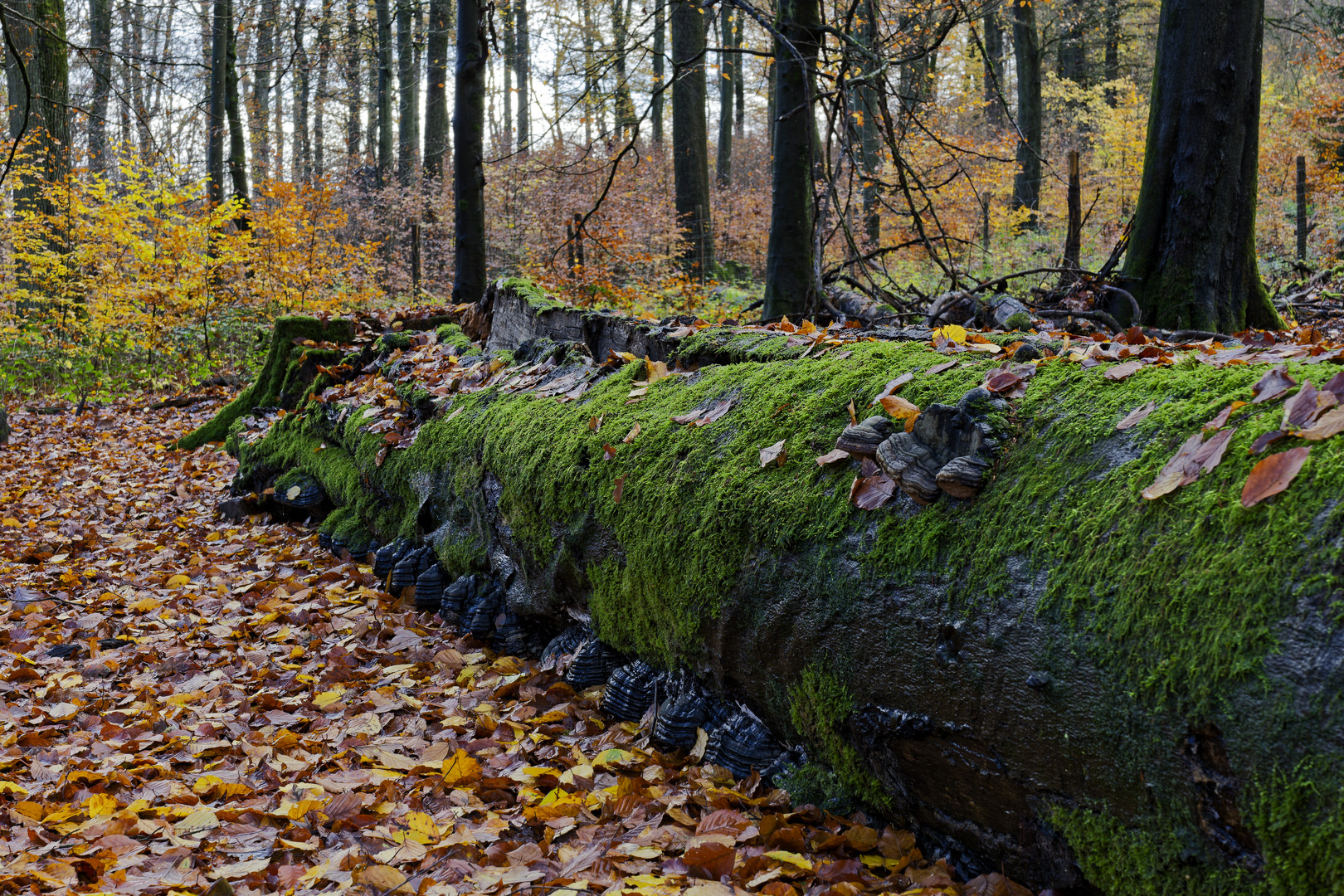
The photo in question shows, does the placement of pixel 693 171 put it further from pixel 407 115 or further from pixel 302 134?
pixel 302 134

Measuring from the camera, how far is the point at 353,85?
22.1m

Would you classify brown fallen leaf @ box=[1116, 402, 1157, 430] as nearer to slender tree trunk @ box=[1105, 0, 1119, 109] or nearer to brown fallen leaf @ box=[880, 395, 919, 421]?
brown fallen leaf @ box=[880, 395, 919, 421]

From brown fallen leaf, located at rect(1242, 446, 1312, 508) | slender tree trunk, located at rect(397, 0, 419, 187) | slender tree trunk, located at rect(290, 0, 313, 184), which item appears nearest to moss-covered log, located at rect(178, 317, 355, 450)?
brown fallen leaf, located at rect(1242, 446, 1312, 508)

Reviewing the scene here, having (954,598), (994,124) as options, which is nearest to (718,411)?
(954,598)

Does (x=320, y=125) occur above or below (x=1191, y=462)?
above

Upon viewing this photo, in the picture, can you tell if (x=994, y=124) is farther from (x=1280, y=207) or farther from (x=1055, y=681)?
(x=1055, y=681)

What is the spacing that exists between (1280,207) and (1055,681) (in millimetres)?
21598

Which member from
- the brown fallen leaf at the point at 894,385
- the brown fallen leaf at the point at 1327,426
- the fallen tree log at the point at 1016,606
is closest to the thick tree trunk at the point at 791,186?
the fallen tree log at the point at 1016,606

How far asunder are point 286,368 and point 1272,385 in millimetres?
8437

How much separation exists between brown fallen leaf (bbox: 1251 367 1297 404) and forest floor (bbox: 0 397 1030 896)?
113cm

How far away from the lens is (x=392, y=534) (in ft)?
16.2

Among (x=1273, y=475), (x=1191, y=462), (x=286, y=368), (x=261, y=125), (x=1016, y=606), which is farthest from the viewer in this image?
(x=261, y=125)

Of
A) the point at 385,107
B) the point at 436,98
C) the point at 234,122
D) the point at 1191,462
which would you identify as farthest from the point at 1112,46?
the point at 1191,462

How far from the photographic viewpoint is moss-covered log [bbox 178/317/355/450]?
25.9ft
